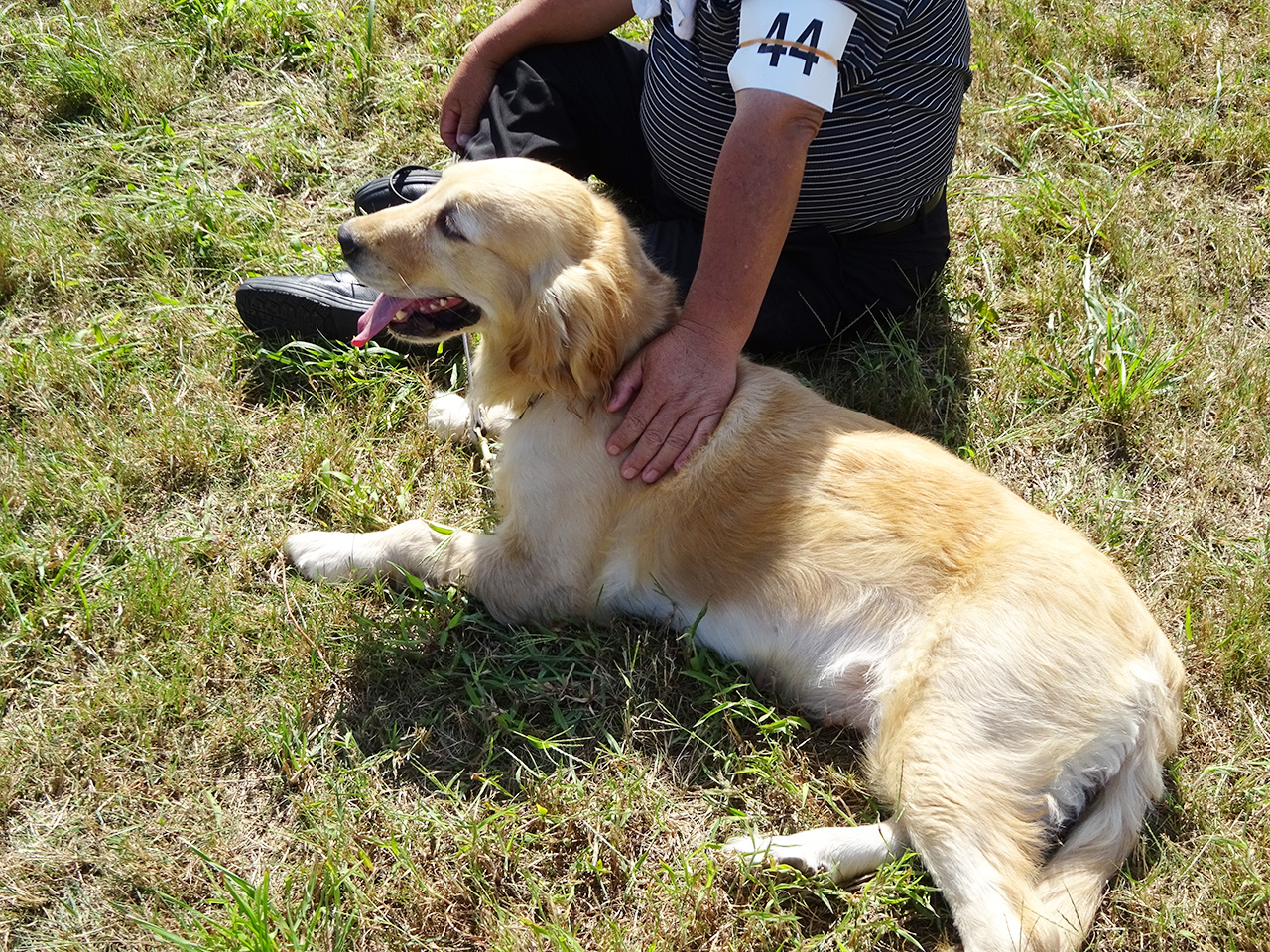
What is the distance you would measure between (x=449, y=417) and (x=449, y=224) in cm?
77

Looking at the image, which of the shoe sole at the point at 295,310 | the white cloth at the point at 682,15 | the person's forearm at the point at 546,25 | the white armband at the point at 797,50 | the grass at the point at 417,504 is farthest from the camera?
the person's forearm at the point at 546,25

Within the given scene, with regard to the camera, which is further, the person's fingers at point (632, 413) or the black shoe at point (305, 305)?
the black shoe at point (305, 305)

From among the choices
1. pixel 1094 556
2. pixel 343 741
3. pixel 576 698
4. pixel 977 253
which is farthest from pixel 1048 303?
pixel 343 741

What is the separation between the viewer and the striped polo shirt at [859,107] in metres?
2.78

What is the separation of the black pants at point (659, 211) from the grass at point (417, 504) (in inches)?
7.0

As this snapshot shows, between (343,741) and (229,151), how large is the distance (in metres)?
2.81

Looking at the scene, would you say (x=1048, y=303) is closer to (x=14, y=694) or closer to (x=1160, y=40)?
(x=1160, y=40)

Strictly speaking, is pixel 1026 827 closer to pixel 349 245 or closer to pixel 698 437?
pixel 698 437

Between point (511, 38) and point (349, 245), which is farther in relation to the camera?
point (511, 38)

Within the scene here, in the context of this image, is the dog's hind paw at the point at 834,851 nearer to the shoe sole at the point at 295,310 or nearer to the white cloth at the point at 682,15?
the shoe sole at the point at 295,310

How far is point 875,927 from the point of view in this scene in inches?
86.9

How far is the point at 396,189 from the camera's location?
3.43m

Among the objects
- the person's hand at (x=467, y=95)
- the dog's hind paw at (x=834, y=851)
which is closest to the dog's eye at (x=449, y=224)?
the person's hand at (x=467, y=95)

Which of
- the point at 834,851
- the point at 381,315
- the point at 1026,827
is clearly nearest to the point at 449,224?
the point at 381,315
